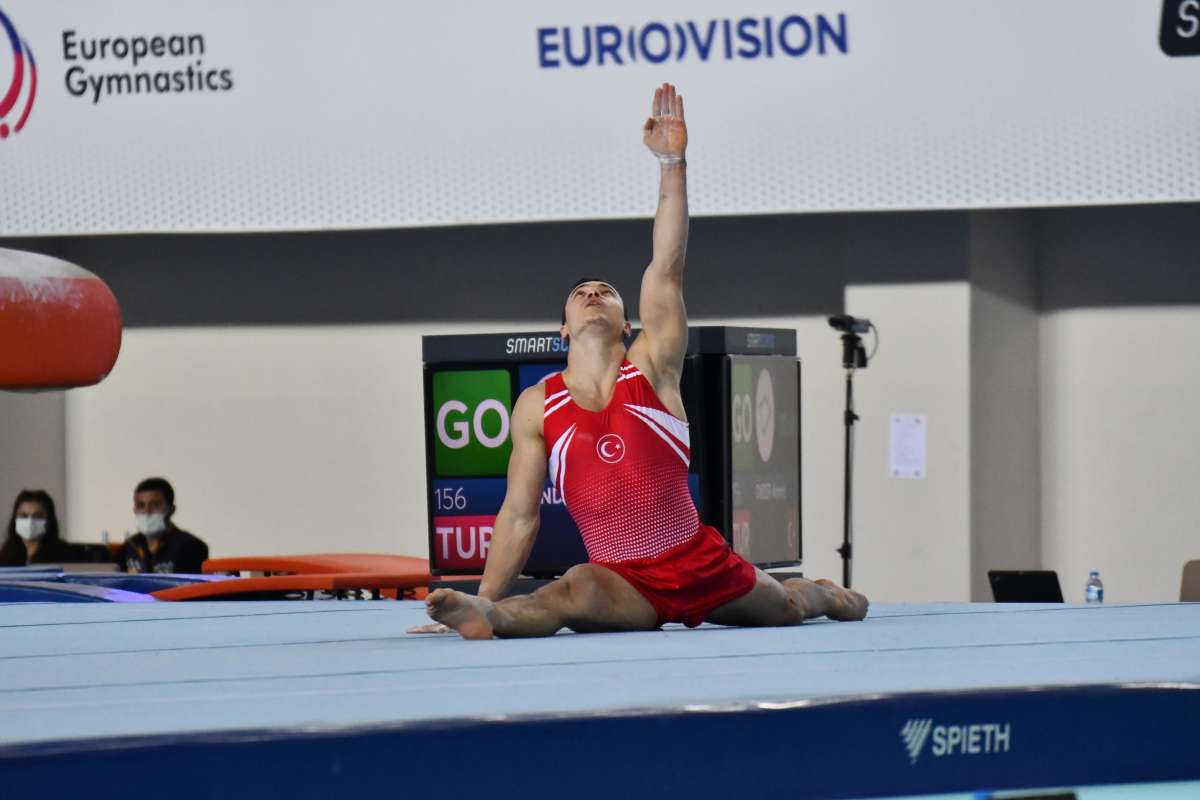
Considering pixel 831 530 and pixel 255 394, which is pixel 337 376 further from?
pixel 831 530

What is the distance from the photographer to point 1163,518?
9.20m

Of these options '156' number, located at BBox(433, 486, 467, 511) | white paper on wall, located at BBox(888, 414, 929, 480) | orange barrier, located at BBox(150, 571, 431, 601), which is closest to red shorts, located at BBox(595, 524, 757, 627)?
'156' number, located at BBox(433, 486, 467, 511)

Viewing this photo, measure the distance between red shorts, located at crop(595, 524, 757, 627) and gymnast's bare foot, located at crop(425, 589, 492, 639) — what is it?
35 cm

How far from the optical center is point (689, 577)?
12.9ft

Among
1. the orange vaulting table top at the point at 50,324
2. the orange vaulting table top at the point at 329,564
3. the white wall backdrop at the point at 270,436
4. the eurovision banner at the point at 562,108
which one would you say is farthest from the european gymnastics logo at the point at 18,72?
the orange vaulting table top at the point at 50,324

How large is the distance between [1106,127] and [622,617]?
5.22m

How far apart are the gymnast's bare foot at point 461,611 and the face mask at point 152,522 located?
16.5 ft

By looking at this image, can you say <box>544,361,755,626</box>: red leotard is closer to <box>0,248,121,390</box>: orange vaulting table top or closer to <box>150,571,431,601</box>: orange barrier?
<box>0,248,121,390</box>: orange vaulting table top

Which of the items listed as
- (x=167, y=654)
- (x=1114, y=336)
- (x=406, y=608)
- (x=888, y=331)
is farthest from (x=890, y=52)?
(x=167, y=654)

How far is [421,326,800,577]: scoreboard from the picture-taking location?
5359 millimetres

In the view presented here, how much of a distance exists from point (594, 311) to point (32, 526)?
18.5 feet

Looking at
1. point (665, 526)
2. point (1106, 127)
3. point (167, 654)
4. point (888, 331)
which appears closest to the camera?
point (167, 654)

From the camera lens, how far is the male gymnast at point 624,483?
3904 millimetres

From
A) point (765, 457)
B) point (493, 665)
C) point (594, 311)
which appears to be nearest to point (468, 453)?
point (765, 457)
